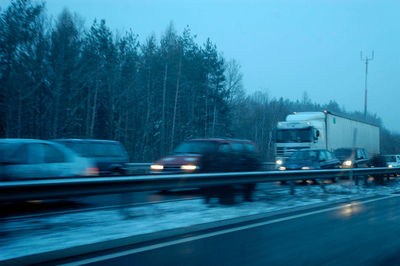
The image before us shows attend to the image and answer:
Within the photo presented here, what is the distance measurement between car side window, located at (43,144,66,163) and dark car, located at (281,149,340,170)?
38.4ft

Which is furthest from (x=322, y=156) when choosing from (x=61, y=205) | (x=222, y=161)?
(x=61, y=205)

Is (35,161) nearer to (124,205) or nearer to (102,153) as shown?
(124,205)

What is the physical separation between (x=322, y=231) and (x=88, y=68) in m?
31.0

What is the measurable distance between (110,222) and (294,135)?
19711 mm

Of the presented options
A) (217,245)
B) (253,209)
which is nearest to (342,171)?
(253,209)

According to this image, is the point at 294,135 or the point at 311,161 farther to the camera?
the point at 294,135

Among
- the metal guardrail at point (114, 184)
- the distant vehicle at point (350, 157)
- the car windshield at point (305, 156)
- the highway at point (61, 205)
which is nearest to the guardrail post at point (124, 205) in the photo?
the highway at point (61, 205)

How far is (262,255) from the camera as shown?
5.46m

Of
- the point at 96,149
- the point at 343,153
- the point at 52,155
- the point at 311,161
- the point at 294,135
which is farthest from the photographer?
the point at 343,153

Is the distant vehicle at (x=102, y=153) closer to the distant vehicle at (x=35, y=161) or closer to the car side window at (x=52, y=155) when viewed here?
the distant vehicle at (x=35, y=161)

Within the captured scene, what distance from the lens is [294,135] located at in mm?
25516

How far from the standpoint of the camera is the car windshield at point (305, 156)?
1970 centimetres

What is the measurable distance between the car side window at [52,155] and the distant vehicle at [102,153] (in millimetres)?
4103

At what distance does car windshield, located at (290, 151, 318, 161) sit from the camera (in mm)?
19703
